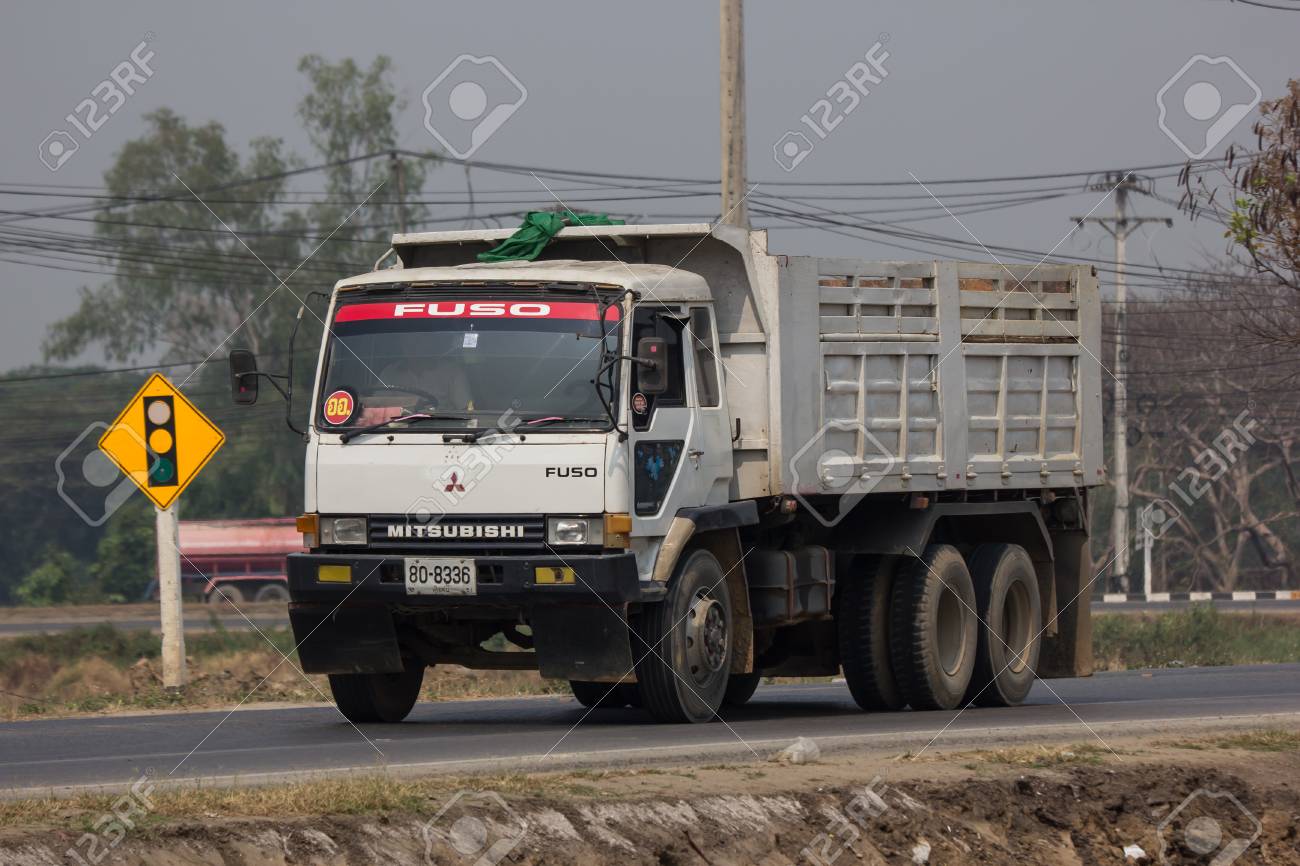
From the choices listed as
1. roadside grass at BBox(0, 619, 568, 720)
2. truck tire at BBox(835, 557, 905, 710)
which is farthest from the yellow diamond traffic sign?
truck tire at BBox(835, 557, 905, 710)

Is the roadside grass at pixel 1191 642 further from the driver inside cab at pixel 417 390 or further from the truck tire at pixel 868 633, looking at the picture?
the driver inside cab at pixel 417 390

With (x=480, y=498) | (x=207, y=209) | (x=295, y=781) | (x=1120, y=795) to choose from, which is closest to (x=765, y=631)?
(x=480, y=498)

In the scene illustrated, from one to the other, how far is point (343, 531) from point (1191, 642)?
68.6 ft

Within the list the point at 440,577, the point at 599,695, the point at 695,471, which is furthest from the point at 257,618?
the point at 440,577

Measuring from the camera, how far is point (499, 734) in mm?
10773

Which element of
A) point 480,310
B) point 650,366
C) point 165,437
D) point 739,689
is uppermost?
point 480,310

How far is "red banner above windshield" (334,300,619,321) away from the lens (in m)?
10.8

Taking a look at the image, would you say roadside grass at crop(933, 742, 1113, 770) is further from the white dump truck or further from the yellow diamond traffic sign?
the yellow diamond traffic sign

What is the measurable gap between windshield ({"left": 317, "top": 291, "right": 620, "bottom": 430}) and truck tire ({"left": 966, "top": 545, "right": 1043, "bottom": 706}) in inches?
177

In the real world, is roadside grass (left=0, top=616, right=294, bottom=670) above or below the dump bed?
below

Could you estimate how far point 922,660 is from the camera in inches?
509

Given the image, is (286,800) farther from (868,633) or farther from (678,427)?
(868,633)

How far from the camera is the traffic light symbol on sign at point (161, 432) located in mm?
15695

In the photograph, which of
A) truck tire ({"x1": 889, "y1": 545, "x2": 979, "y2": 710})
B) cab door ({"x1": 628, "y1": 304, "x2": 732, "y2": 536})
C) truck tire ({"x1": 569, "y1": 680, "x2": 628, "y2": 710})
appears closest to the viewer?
cab door ({"x1": 628, "y1": 304, "x2": 732, "y2": 536})
